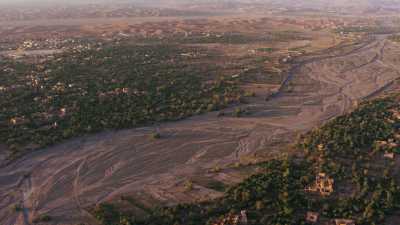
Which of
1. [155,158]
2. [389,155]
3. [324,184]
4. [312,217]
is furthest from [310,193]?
[155,158]

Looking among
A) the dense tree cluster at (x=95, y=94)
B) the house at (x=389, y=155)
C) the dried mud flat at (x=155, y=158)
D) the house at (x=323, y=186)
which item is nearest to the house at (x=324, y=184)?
the house at (x=323, y=186)

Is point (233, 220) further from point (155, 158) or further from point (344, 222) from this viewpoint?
point (155, 158)

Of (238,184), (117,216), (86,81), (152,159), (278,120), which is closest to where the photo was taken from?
(117,216)

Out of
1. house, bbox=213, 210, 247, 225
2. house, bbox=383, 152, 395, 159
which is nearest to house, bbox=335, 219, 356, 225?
house, bbox=213, 210, 247, 225

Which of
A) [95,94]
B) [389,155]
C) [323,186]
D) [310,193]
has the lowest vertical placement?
[310,193]

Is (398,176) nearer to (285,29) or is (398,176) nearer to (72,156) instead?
(72,156)

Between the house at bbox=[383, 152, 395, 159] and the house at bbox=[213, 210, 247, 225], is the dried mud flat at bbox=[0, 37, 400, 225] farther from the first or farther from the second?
the house at bbox=[383, 152, 395, 159]

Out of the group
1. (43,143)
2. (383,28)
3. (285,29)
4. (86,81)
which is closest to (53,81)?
(86,81)
